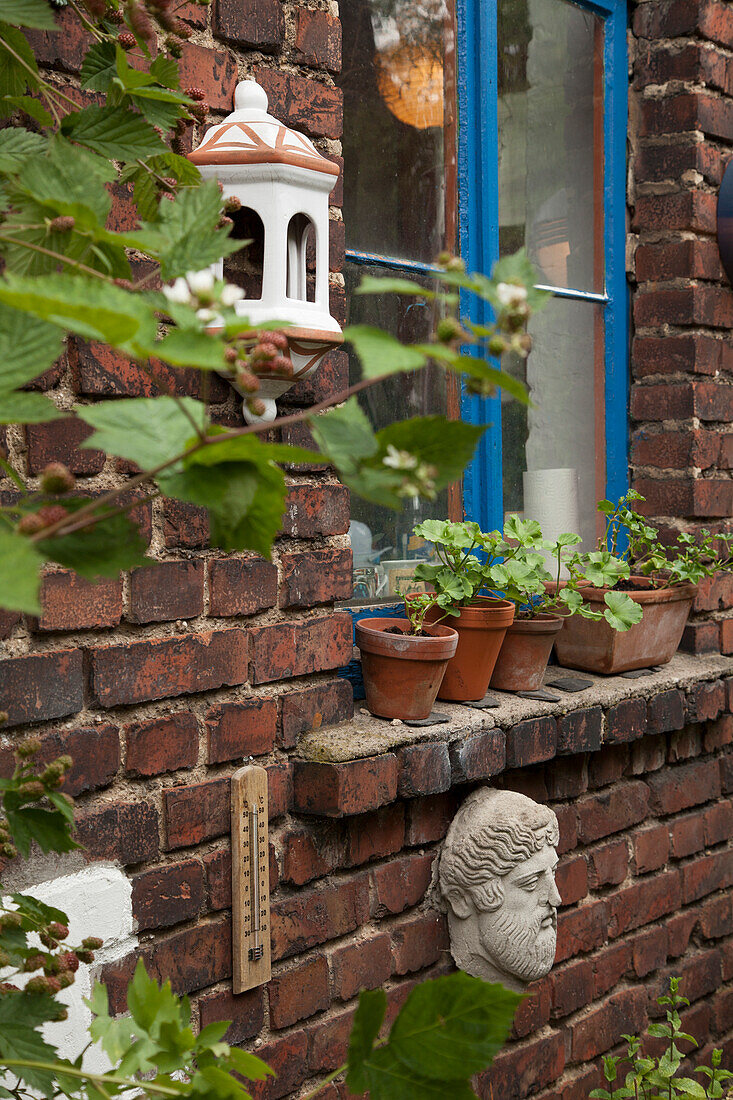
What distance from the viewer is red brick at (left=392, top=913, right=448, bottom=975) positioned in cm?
171

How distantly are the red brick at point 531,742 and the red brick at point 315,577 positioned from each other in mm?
442

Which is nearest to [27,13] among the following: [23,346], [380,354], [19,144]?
[19,144]

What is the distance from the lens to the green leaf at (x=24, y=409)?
461 millimetres

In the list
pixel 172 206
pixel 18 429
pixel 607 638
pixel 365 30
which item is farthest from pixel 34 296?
pixel 607 638

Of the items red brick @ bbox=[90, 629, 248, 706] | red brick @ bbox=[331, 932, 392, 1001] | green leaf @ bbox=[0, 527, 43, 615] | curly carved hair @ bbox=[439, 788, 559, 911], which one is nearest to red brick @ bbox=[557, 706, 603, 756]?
curly carved hair @ bbox=[439, 788, 559, 911]

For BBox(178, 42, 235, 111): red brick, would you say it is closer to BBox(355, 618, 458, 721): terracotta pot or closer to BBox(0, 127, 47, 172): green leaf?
BBox(0, 127, 47, 172): green leaf

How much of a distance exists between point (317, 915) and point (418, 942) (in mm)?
276

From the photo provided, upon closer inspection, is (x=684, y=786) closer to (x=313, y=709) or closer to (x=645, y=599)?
(x=645, y=599)

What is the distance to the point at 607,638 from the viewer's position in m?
2.12

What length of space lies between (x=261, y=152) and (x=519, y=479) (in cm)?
113

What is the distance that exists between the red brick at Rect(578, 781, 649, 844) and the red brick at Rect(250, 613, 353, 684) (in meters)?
0.80

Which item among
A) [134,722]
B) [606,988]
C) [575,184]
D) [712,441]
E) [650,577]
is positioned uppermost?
[575,184]

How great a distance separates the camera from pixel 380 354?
0.42m

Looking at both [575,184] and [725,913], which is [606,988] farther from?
[575,184]
